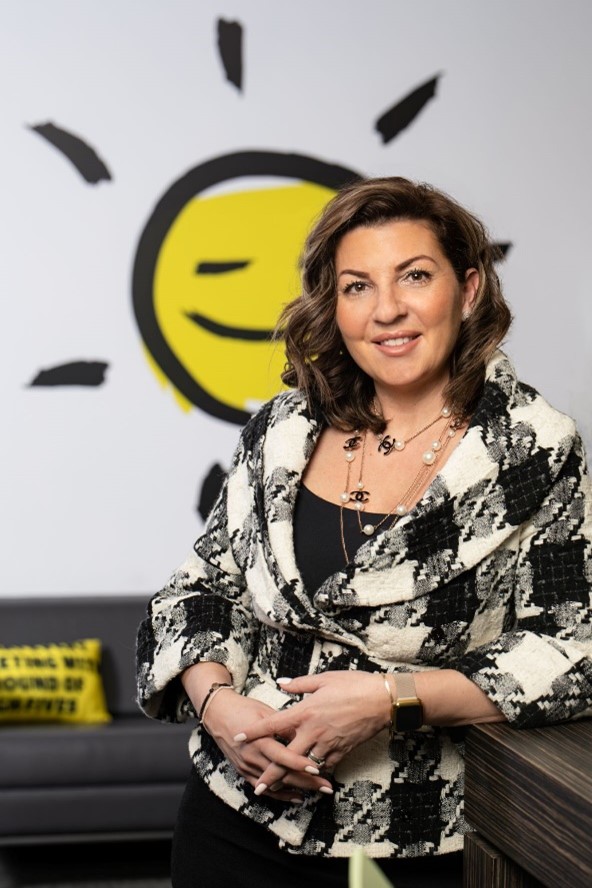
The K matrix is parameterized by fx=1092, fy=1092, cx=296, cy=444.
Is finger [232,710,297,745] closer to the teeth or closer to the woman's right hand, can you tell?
the woman's right hand

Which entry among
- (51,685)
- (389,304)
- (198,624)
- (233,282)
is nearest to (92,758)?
(51,685)

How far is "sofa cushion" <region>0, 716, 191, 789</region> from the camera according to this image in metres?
3.42

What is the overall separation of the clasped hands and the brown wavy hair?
17.3 inches

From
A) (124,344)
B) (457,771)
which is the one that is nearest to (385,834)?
(457,771)

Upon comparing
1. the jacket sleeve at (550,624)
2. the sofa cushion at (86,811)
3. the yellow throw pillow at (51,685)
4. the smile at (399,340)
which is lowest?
the sofa cushion at (86,811)

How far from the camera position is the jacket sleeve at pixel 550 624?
1.28 meters

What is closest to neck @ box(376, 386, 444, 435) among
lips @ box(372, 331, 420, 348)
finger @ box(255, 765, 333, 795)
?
lips @ box(372, 331, 420, 348)

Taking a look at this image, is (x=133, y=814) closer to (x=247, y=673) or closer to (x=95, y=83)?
(x=247, y=673)

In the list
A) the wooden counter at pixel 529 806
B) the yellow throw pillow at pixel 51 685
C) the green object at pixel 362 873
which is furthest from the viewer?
the yellow throw pillow at pixel 51 685

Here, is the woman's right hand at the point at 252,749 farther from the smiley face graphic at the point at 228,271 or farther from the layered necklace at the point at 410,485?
the smiley face graphic at the point at 228,271

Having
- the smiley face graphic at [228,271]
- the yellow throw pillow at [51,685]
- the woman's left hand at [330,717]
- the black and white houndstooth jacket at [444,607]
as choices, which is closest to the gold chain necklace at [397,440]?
the black and white houndstooth jacket at [444,607]

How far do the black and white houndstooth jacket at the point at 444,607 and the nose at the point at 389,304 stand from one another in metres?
0.15

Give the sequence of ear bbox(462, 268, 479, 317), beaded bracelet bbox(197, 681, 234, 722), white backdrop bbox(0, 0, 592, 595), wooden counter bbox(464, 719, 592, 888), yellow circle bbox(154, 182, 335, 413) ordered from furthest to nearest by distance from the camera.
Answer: yellow circle bbox(154, 182, 335, 413) < white backdrop bbox(0, 0, 592, 595) < ear bbox(462, 268, 479, 317) < beaded bracelet bbox(197, 681, 234, 722) < wooden counter bbox(464, 719, 592, 888)

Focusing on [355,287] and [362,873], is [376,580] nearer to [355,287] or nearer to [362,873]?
[355,287]
